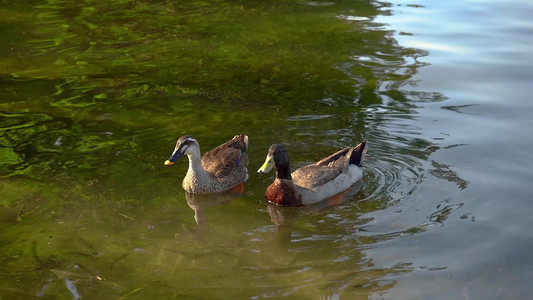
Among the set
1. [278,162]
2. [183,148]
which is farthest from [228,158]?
[278,162]

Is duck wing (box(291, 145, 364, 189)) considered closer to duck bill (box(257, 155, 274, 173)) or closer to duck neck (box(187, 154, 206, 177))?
duck bill (box(257, 155, 274, 173))

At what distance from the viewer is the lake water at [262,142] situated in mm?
8688

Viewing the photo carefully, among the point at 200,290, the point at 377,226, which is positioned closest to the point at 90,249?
the point at 200,290

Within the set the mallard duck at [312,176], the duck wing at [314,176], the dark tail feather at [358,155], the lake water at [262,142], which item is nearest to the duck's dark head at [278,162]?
the mallard duck at [312,176]

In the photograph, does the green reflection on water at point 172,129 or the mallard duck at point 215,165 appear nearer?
the green reflection on water at point 172,129

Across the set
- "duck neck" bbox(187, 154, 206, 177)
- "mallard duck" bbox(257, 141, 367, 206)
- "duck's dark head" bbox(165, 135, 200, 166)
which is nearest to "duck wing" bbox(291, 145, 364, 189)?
"mallard duck" bbox(257, 141, 367, 206)

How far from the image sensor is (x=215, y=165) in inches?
441

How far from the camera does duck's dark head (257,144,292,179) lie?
10516mm

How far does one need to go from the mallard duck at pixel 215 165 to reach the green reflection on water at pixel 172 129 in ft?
0.80

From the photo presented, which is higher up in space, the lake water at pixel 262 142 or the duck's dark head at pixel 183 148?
the duck's dark head at pixel 183 148

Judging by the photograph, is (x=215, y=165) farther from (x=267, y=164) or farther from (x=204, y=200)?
(x=267, y=164)

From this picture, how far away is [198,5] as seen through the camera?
65.5ft

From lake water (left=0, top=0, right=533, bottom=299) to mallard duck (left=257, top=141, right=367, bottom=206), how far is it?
0.17 metres

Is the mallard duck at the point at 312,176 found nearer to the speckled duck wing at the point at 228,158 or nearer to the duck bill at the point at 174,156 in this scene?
the speckled duck wing at the point at 228,158
